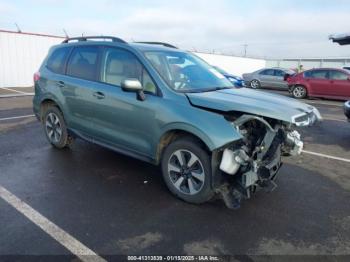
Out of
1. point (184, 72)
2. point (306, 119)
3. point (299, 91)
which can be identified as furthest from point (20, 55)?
Result: point (306, 119)

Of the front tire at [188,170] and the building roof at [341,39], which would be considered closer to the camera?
the front tire at [188,170]

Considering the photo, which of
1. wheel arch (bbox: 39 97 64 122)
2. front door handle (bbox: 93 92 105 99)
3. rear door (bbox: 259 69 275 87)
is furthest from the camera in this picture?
rear door (bbox: 259 69 275 87)

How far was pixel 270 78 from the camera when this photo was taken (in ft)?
69.9

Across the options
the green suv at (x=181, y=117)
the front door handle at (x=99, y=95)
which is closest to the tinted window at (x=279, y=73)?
the green suv at (x=181, y=117)

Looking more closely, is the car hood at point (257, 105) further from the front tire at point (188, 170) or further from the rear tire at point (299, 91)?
the rear tire at point (299, 91)

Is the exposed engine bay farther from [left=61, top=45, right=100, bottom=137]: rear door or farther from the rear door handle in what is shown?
the rear door handle

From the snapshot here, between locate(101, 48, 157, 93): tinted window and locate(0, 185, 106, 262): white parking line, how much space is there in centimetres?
198

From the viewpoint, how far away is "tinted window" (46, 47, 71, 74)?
5887 millimetres

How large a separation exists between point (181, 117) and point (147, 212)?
1.17 meters

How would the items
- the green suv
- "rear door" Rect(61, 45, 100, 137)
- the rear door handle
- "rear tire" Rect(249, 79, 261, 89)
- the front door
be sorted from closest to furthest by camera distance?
the green suv
the front door
"rear door" Rect(61, 45, 100, 137)
the rear door handle
"rear tire" Rect(249, 79, 261, 89)

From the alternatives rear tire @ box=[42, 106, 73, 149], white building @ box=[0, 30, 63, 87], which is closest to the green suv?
rear tire @ box=[42, 106, 73, 149]

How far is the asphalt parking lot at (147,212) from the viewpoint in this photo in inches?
129

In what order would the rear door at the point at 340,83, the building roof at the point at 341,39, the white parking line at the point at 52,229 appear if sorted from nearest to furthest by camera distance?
the white parking line at the point at 52,229
the building roof at the point at 341,39
the rear door at the point at 340,83

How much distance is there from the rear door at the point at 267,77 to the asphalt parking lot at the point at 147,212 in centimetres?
1596
